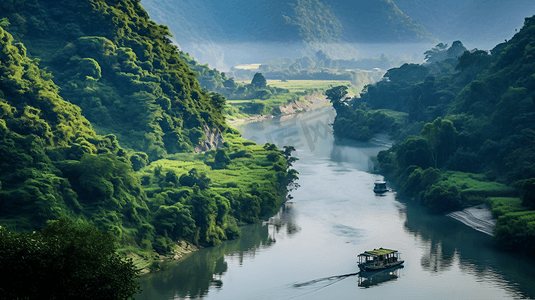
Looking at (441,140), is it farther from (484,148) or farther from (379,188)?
(379,188)

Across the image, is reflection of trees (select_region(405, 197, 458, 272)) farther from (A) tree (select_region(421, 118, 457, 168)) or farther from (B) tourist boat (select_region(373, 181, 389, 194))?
(A) tree (select_region(421, 118, 457, 168))

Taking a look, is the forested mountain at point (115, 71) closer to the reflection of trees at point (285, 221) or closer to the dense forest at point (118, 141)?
the dense forest at point (118, 141)

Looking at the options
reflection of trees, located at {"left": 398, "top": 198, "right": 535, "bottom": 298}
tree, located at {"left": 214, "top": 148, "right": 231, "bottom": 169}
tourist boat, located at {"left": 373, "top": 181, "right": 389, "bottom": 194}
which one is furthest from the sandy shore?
tree, located at {"left": 214, "top": 148, "right": 231, "bottom": 169}

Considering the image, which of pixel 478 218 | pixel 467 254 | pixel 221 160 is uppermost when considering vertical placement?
pixel 221 160

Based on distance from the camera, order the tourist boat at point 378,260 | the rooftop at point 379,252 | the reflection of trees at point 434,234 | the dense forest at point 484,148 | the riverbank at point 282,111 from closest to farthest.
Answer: the tourist boat at point 378,260, the rooftop at point 379,252, the reflection of trees at point 434,234, the dense forest at point 484,148, the riverbank at point 282,111

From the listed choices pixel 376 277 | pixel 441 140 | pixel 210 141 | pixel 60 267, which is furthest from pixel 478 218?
pixel 60 267

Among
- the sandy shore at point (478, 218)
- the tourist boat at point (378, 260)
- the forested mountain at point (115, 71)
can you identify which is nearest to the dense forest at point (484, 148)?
the sandy shore at point (478, 218)
